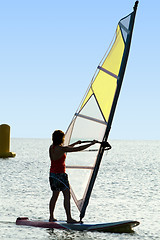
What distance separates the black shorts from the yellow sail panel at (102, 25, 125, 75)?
199 cm

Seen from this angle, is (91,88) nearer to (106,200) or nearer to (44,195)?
(106,200)

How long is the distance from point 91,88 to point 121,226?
2.62m

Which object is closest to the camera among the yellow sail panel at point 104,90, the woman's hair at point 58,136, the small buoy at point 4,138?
the woman's hair at point 58,136

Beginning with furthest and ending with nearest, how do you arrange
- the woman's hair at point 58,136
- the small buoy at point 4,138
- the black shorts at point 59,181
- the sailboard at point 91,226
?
1. the small buoy at point 4,138
2. the sailboard at point 91,226
3. the black shorts at point 59,181
4. the woman's hair at point 58,136

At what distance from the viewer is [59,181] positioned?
8.02m

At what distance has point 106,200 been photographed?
14719 mm

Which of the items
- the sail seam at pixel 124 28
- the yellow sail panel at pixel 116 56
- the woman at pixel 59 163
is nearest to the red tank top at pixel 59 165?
the woman at pixel 59 163

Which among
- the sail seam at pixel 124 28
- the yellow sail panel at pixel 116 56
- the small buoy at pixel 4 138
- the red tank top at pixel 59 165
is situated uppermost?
the sail seam at pixel 124 28

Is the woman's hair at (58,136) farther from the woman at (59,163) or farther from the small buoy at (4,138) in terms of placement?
the small buoy at (4,138)

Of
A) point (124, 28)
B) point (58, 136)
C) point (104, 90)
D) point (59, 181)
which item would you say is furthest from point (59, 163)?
point (124, 28)

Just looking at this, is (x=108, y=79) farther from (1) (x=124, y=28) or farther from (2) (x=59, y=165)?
(2) (x=59, y=165)

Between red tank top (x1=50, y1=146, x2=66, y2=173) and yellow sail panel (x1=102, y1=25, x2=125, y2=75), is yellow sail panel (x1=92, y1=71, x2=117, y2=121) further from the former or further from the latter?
red tank top (x1=50, y1=146, x2=66, y2=173)

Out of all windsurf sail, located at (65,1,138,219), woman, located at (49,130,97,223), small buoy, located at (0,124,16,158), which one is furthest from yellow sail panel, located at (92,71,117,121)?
small buoy, located at (0,124,16,158)

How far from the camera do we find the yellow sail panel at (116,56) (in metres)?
8.06
